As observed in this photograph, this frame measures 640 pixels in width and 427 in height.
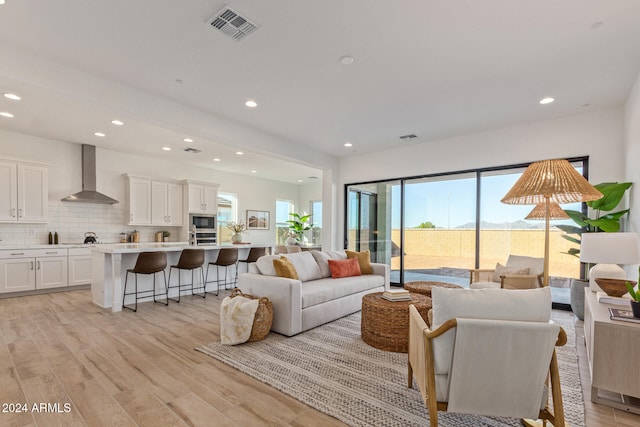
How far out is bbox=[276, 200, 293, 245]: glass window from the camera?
35.2 feet

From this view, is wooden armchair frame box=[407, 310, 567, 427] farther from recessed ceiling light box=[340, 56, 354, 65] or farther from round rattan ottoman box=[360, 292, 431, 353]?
recessed ceiling light box=[340, 56, 354, 65]

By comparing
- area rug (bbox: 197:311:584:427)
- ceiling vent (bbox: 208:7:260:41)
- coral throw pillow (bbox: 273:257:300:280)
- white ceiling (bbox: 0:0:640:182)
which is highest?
ceiling vent (bbox: 208:7:260:41)

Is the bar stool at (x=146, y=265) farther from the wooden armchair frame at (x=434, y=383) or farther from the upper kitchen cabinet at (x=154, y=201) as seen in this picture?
the wooden armchair frame at (x=434, y=383)

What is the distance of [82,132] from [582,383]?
297 inches

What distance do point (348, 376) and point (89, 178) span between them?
6535mm

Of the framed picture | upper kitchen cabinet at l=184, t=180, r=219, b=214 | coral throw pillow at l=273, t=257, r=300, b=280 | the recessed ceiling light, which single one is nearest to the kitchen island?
coral throw pillow at l=273, t=257, r=300, b=280

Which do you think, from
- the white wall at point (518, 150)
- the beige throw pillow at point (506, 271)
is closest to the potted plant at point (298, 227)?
the white wall at point (518, 150)

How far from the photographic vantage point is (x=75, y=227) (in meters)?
6.26

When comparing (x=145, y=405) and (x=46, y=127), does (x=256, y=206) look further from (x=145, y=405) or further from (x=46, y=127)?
(x=145, y=405)

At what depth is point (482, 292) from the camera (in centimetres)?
178

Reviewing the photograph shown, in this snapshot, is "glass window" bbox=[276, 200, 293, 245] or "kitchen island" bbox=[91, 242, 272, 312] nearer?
"kitchen island" bbox=[91, 242, 272, 312]

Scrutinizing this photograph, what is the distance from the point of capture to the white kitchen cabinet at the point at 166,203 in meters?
7.18

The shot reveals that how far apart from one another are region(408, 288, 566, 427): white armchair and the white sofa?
1926 millimetres

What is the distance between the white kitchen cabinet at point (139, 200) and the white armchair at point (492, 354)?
22.8ft
